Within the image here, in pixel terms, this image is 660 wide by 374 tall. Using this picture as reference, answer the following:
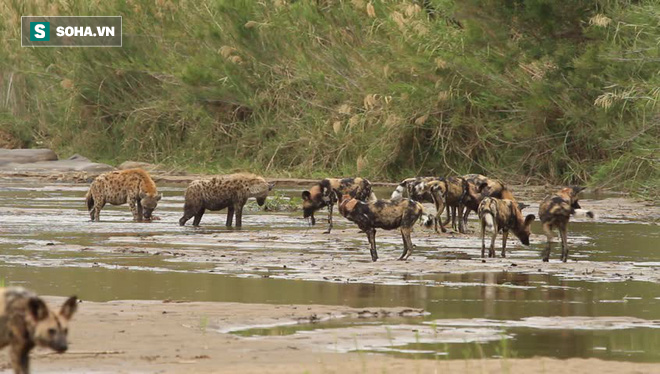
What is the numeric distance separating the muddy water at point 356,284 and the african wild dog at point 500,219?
0.37 m

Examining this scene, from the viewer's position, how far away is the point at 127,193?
931 inches

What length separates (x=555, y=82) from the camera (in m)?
30.0

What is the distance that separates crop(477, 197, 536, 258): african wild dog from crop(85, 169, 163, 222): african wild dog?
7.45 metres

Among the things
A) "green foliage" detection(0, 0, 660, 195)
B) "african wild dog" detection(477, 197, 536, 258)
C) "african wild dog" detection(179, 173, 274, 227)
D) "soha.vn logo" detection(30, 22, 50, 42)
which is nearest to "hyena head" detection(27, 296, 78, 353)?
"african wild dog" detection(477, 197, 536, 258)

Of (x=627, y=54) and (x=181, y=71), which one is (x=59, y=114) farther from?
(x=627, y=54)

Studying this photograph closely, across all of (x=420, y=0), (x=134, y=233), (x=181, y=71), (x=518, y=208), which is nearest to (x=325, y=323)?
(x=518, y=208)

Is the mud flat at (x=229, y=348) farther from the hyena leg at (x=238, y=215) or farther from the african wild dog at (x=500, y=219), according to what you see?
the hyena leg at (x=238, y=215)

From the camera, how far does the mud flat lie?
378 inches

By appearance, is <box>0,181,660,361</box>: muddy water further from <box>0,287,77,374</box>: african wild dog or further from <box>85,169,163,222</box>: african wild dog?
<box>0,287,77,374</box>: african wild dog

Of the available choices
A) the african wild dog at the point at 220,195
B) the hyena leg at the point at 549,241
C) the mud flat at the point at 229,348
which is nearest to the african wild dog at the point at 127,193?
the african wild dog at the point at 220,195

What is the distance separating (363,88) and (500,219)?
17652mm

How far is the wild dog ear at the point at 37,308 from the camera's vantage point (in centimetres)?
775

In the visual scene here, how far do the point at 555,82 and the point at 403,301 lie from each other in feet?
57.8

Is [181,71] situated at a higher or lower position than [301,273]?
higher
